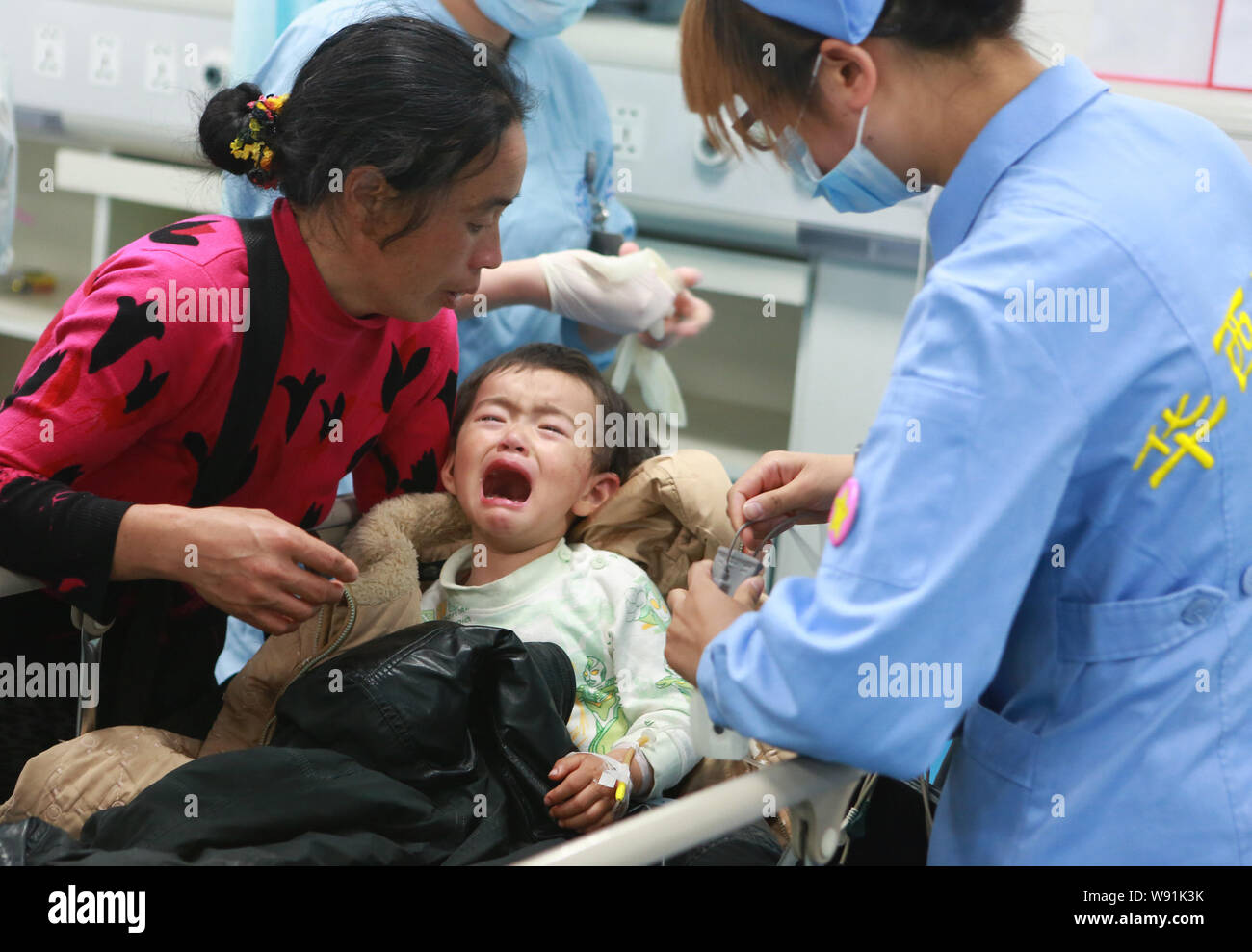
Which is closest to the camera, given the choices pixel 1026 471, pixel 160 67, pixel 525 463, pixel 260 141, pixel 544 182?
pixel 1026 471

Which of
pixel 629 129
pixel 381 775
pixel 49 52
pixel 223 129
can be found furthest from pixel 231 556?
pixel 49 52

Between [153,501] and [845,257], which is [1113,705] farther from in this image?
[845,257]

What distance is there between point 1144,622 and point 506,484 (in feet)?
3.25

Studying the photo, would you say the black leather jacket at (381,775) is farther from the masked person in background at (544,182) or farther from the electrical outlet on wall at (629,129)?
the electrical outlet on wall at (629,129)

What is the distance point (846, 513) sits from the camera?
0.94m

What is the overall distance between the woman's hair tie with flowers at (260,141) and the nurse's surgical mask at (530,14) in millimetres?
573

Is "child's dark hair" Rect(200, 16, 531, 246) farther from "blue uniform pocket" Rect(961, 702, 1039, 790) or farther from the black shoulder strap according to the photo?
"blue uniform pocket" Rect(961, 702, 1039, 790)

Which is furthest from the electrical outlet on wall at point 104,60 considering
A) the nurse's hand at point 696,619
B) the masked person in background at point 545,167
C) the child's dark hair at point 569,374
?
the nurse's hand at point 696,619

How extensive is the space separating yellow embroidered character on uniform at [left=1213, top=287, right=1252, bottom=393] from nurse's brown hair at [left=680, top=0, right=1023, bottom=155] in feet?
0.98

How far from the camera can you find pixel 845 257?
285 centimetres

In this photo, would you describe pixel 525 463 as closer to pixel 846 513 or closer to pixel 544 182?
pixel 544 182

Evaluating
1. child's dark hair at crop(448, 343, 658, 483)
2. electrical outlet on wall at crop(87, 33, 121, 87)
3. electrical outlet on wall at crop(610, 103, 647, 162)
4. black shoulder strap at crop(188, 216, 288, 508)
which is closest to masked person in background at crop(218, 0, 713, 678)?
child's dark hair at crop(448, 343, 658, 483)

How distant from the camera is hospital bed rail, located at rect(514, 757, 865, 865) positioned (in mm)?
936
